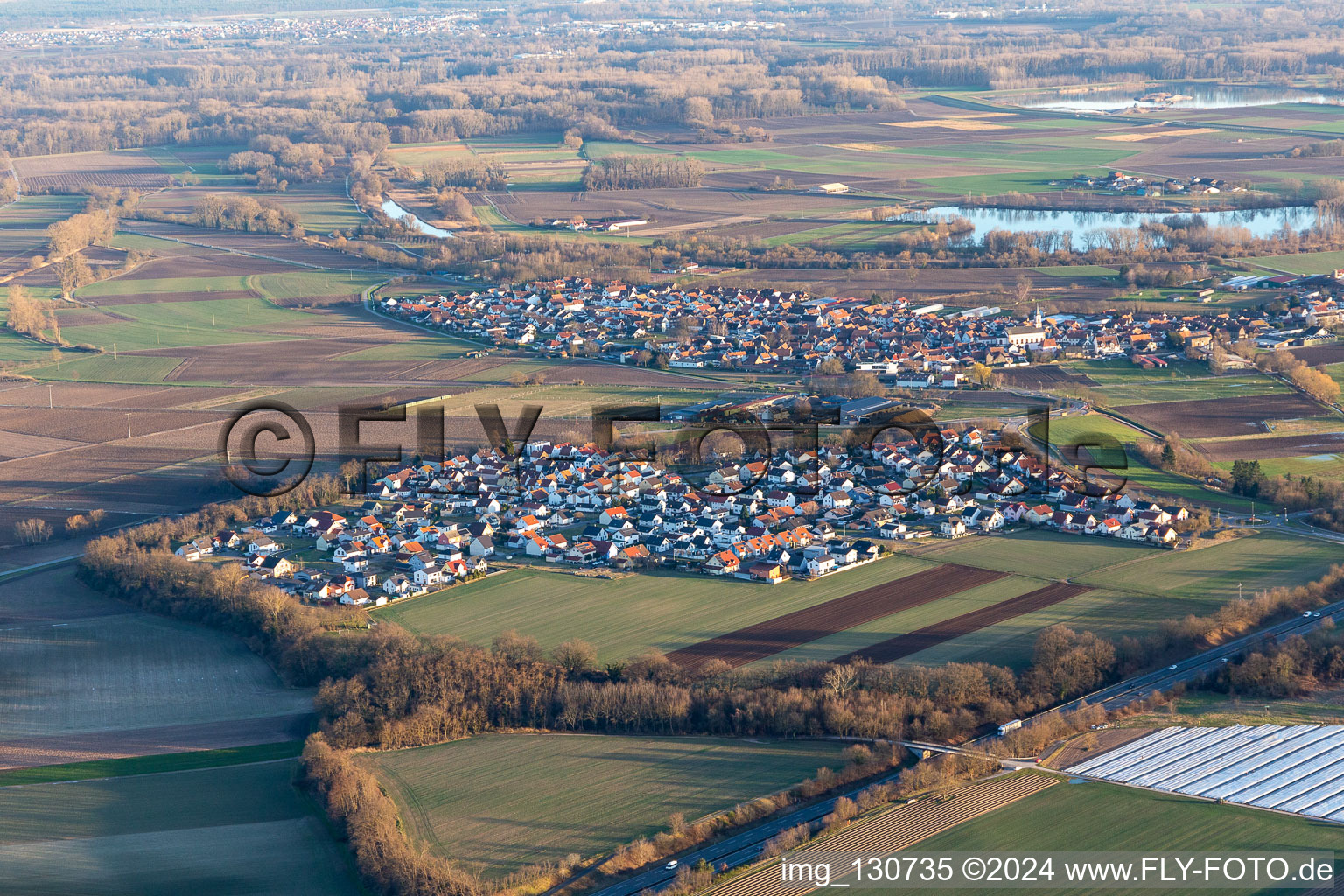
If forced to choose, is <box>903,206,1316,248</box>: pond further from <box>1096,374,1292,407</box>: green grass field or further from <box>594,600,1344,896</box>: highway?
<box>594,600,1344,896</box>: highway

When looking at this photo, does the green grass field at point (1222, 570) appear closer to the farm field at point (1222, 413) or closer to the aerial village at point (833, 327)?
the farm field at point (1222, 413)

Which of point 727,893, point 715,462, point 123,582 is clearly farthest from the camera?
point 715,462

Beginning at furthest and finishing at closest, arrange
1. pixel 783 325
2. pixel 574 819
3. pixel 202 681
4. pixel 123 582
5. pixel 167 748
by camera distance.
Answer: pixel 783 325
pixel 123 582
pixel 202 681
pixel 167 748
pixel 574 819

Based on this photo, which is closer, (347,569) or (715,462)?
(347,569)

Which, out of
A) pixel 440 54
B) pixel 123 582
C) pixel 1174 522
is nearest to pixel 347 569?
pixel 123 582

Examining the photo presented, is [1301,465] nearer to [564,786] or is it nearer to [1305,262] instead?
[564,786]

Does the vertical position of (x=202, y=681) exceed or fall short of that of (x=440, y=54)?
it falls short

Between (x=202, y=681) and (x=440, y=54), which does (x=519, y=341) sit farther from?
(x=440, y=54)
